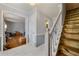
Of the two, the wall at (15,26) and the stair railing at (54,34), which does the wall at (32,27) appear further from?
the stair railing at (54,34)

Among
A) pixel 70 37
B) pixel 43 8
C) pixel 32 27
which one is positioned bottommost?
pixel 70 37

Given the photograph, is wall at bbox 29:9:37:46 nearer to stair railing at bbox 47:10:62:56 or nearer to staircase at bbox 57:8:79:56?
stair railing at bbox 47:10:62:56

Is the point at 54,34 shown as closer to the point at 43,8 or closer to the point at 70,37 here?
the point at 70,37

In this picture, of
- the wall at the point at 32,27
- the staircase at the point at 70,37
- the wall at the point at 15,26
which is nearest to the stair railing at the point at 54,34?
the staircase at the point at 70,37

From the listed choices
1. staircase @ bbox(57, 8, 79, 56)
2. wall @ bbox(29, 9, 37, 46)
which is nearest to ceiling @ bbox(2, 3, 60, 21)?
wall @ bbox(29, 9, 37, 46)

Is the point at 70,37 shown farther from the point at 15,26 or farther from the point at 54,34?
the point at 15,26

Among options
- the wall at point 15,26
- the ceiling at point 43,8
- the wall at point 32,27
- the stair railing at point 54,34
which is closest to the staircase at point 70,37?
the stair railing at point 54,34

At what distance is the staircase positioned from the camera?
1.46m

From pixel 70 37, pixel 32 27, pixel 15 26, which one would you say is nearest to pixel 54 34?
pixel 70 37

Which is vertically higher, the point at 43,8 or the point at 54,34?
the point at 43,8

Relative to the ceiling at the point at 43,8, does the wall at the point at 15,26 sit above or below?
below

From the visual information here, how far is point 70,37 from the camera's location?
1491 millimetres

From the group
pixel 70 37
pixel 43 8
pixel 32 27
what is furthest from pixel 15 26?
pixel 70 37

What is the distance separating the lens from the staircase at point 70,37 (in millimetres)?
1456
